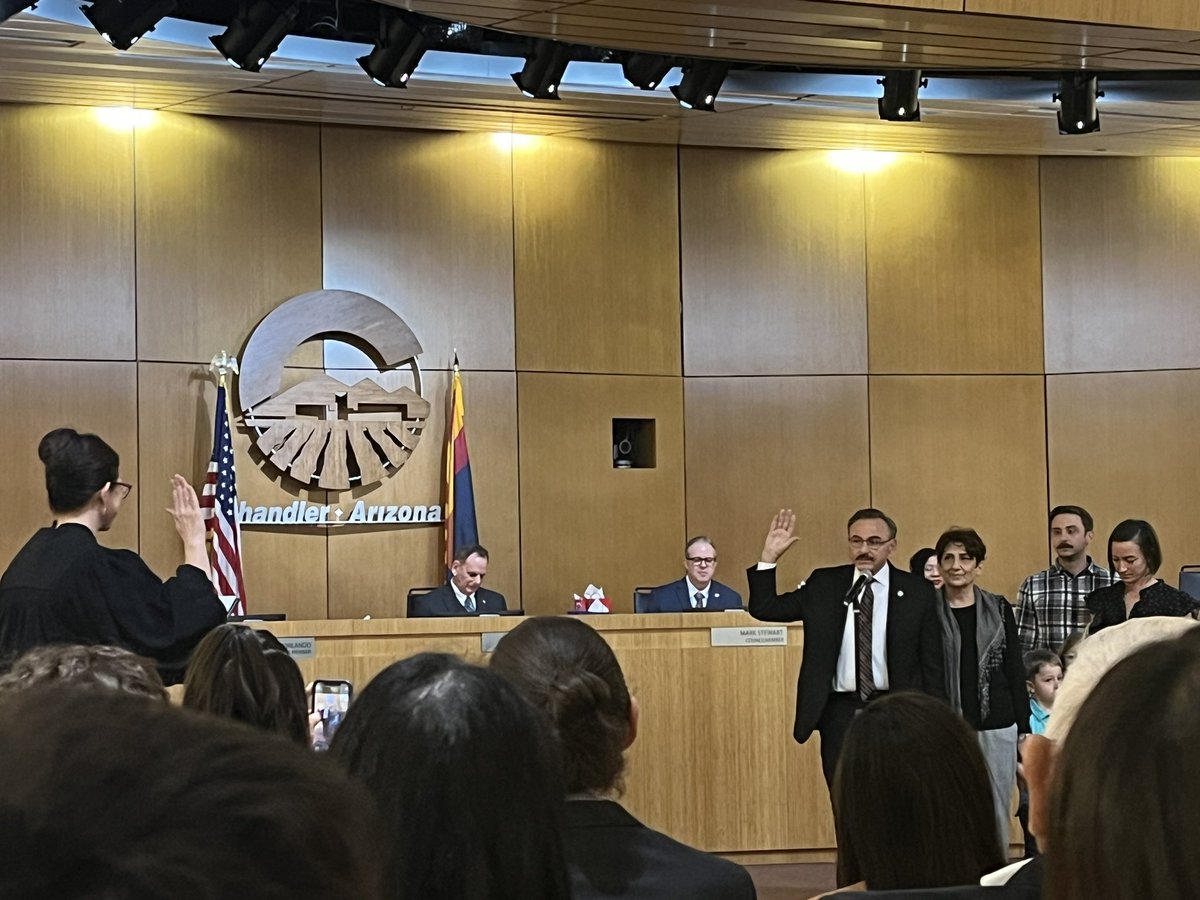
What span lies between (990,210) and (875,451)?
72.7 inches

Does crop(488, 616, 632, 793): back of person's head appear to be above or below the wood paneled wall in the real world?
below

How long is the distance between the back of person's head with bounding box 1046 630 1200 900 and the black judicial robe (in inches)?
128

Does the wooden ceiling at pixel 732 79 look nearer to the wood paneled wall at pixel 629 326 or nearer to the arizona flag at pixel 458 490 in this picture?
the wood paneled wall at pixel 629 326

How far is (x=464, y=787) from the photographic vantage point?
1509 mm

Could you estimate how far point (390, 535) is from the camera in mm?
10156

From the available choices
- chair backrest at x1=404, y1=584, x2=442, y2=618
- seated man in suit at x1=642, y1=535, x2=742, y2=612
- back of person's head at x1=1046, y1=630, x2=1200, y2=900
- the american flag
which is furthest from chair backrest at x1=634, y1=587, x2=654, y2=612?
back of person's head at x1=1046, y1=630, x2=1200, y2=900

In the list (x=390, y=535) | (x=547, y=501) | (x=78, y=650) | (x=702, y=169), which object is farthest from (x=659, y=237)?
(x=78, y=650)

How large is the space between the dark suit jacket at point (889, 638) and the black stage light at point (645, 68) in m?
3.64

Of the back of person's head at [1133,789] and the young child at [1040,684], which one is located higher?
the back of person's head at [1133,789]

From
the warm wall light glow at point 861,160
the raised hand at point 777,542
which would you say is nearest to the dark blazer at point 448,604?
the raised hand at point 777,542

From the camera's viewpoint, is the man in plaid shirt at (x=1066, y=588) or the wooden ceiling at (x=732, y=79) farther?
the man in plaid shirt at (x=1066, y=588)

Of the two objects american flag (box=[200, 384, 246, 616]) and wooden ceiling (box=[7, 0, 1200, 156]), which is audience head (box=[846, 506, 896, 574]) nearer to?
wooden ceiling (box=[7, 0, 1200, 156])

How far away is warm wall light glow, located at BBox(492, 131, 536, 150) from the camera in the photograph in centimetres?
1061

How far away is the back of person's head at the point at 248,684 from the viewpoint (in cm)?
276
